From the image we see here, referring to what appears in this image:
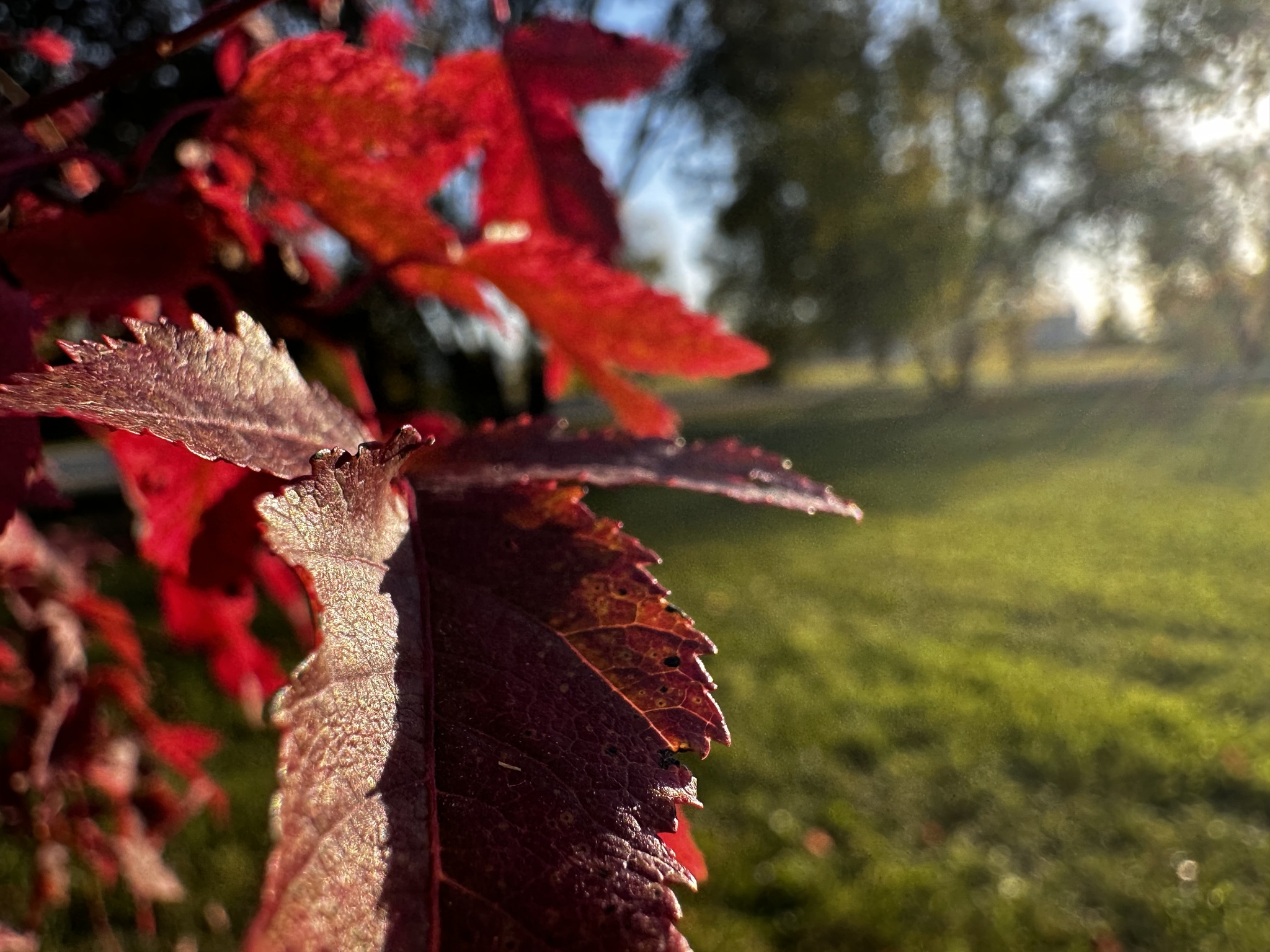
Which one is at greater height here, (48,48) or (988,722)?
(48,48)

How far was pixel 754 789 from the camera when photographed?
294 centimetres

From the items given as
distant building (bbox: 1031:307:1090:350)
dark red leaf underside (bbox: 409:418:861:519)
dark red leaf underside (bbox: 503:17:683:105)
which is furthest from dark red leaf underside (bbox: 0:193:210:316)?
distant building (bbox: 1031:307:1090:350)

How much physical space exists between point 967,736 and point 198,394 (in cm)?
337

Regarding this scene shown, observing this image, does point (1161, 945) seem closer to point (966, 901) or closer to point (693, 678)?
point (966, 901)

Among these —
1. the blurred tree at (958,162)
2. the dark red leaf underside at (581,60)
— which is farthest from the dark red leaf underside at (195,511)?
the blurred tree at (958,162)

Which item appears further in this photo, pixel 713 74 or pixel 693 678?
pixel 713 74

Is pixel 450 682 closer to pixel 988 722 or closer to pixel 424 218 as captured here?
pixel 424 218

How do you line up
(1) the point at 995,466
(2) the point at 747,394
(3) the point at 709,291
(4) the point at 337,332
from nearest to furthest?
(4) the point at 337,332
(1) the point at 995,466
(3) the point at 709,291
(2) the point at 747,394

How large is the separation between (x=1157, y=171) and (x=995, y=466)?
20.2 feet

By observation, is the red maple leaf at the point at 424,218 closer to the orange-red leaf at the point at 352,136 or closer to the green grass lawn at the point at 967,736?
the orange-red leaf at the point at 352,136

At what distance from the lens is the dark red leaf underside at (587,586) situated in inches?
9.1

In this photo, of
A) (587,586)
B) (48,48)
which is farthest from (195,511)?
(48,48)

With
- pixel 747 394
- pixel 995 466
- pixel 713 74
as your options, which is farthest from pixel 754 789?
pixel 747 394

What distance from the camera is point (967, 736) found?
3.20 m
